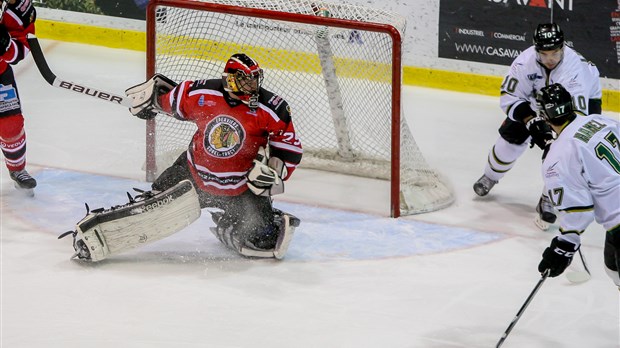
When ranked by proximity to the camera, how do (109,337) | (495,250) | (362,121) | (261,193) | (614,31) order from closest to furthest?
(109,337)
(261,193)
(495,250)
(362,121)
(614,31)

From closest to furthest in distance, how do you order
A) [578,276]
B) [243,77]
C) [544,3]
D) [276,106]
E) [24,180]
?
[578,276]
[243,77]
[276,106]
[24,180]
[544,3]

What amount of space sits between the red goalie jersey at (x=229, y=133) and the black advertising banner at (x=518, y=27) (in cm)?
250

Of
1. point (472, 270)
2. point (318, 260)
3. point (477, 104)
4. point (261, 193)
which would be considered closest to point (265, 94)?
point (261, 193)

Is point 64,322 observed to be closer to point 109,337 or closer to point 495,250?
point 109,337

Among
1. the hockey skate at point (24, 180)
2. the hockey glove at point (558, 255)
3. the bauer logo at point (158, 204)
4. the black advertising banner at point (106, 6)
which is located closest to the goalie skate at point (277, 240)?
the bauer logo at point (158, 204)

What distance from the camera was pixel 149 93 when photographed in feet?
Result: 16.3

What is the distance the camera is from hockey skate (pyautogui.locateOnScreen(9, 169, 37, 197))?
5.60 meters

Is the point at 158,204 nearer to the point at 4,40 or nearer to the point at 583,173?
the point at 4,40

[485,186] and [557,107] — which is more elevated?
[557,107]

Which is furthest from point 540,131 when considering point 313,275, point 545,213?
point 313,275

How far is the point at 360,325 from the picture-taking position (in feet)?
14.5

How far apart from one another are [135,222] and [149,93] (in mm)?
566

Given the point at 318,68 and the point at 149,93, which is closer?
the point at 149,93

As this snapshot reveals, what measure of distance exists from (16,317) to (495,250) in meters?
2.05
